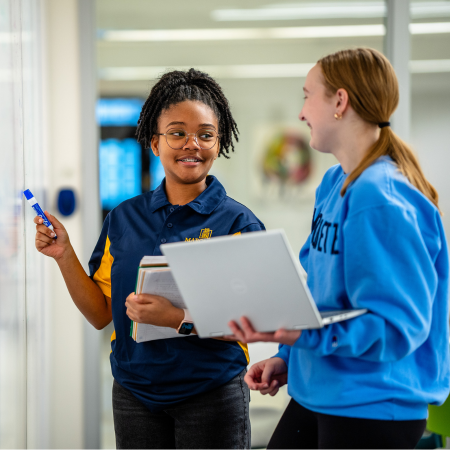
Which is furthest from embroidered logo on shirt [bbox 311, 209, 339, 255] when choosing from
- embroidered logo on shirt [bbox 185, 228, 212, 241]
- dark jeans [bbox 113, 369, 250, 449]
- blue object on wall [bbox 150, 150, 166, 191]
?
blue object on wall [bbox 150, 150, 166, 191]

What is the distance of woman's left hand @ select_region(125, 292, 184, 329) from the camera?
1.08 m

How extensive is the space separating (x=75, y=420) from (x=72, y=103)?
4.75 feet

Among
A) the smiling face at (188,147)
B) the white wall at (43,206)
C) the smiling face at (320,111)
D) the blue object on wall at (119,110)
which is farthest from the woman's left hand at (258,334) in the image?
the blue object on wall at (119,110)

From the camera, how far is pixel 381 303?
2.79 ft

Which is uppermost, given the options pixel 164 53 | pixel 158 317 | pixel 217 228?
pixel 164 53

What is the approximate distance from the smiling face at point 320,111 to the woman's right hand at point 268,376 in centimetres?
51

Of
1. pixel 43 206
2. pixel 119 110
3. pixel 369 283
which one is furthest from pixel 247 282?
pixel 119 110

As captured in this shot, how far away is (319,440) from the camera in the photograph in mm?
979

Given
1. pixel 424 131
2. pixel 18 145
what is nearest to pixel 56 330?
pixel 18 145

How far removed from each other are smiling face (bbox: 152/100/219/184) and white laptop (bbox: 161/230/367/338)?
0.48 meters

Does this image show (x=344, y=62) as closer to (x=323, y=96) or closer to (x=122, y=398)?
(x=323, y=96)

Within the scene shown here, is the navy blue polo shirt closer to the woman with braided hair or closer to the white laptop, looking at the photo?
the woman with braided hair

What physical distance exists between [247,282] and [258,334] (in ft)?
0.35

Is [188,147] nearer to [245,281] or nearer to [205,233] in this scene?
[205,233]
